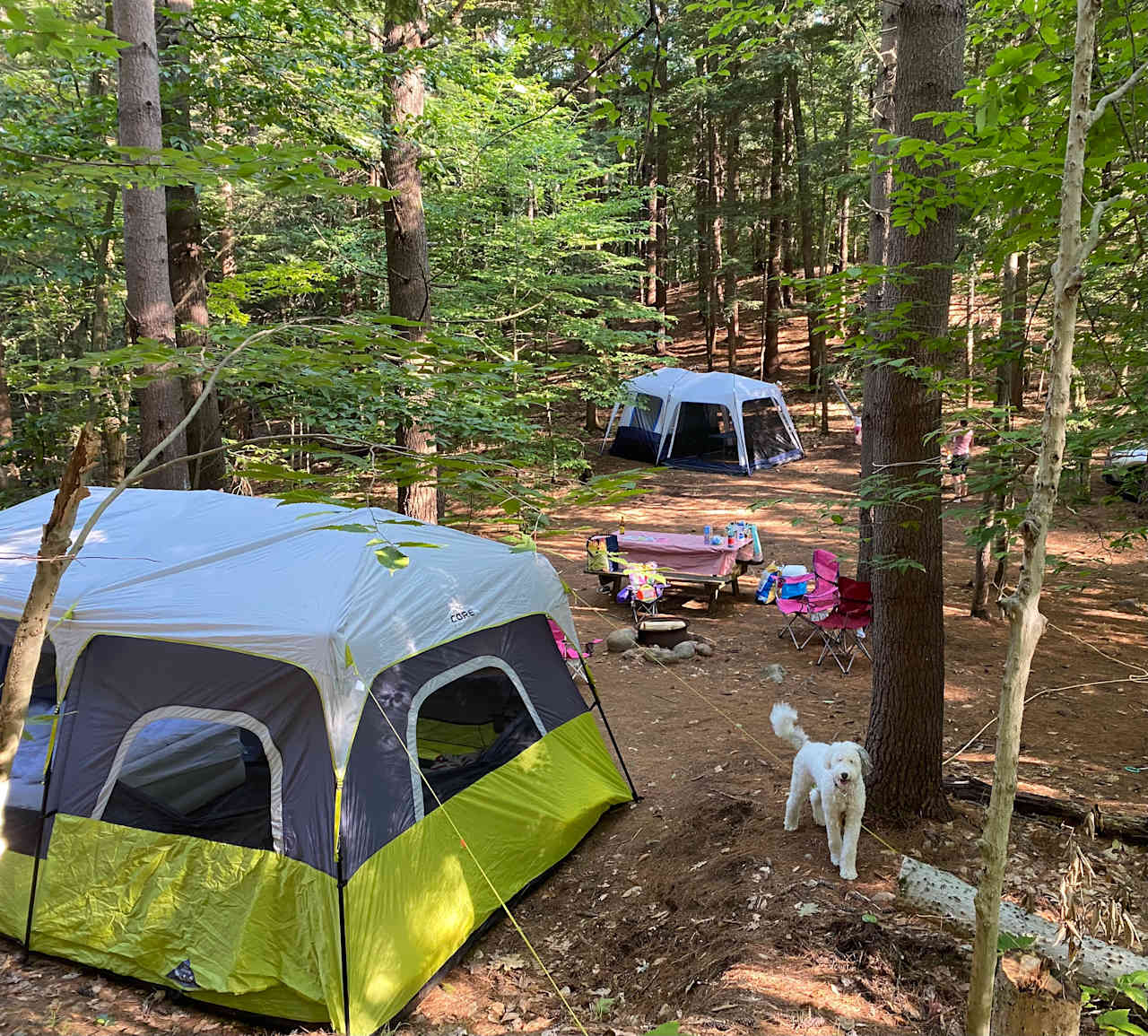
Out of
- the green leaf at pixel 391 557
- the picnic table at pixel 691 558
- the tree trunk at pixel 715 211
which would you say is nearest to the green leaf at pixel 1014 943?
the green leaf at pixel 391 557

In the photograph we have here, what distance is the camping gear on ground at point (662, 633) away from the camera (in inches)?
312

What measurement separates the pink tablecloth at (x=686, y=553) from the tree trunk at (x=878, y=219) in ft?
4.69

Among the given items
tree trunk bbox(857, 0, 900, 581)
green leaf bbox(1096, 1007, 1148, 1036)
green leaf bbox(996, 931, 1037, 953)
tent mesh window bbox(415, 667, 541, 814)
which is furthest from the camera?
tent mesh window bbox(415, 667, 541, 814)

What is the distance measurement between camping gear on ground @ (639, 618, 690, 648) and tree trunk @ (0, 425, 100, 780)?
6.31 meters

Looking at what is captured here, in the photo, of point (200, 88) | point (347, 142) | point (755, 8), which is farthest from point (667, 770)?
point (200, 88)

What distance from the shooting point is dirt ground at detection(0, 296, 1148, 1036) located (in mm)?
2891

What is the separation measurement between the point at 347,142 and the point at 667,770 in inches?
215

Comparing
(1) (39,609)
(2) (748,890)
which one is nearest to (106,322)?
(1) (39,609)

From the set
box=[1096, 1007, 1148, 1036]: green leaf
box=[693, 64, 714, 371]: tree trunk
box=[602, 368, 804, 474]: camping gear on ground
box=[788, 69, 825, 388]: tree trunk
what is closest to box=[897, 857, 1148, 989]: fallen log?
box=[1096, 1007, 1148, 1036]: green leaf

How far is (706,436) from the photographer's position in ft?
52.0

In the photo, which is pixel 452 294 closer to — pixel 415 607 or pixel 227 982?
pixel 415 607

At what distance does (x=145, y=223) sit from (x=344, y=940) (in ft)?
14.5

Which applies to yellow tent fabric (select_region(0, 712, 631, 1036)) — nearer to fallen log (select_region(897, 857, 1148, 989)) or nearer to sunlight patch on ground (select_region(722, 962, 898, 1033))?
sunlight patch on ground (select_region(722, 962, 898, 1033))

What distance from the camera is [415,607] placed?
397 cm
